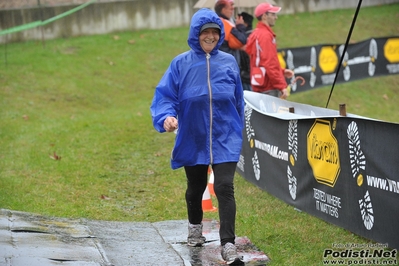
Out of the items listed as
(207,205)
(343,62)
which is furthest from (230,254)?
(343,62)

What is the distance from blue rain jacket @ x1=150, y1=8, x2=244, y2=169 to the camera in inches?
242

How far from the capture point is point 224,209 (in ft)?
19.9

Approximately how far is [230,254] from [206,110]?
1.24 metres

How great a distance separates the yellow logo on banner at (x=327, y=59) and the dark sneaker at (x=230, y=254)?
14261 mm

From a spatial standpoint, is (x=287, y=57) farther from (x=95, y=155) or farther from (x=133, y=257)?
(x=133, y=257)

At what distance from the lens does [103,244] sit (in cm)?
661

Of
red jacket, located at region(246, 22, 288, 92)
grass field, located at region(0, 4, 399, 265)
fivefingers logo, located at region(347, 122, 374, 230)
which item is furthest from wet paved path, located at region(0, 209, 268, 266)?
red jacket, located at region(246, 22, 288, 92)

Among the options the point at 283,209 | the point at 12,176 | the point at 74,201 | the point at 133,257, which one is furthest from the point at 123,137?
the point at 133,257

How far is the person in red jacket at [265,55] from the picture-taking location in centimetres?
1071

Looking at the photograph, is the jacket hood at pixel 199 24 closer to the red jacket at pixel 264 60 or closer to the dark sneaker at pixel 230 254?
the dark sneaker at pixel 230 254

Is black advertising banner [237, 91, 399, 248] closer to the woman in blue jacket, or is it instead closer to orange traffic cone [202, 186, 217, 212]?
orange traffic cone [202, 186, 217, 212]

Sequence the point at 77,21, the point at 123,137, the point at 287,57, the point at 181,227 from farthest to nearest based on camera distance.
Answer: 1. the point at 77,21
2. the point at 287,57
3. the point at 123,137
4. the point at 181,227

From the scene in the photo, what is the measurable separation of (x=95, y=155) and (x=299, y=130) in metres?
4.73

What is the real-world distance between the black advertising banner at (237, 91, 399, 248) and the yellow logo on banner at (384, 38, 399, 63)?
472 inches
